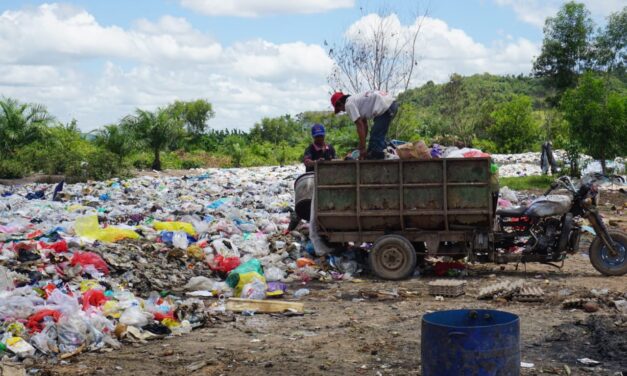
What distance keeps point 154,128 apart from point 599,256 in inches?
942

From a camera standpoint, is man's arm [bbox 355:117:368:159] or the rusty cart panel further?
man's arm [bbox 355:117:368:159]

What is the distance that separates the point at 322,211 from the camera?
8938 millimetres

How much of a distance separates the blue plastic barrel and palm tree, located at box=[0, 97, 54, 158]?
91.4ft

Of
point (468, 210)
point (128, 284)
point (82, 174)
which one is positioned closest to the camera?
point (128, 284)

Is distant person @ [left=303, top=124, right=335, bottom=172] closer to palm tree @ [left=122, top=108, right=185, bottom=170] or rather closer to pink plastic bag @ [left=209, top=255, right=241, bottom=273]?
pink plastic bag @ [left=209, top=255, right=241, bottom=273]

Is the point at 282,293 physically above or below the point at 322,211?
below

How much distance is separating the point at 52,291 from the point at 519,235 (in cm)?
511

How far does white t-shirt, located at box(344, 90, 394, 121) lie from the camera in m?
9.05

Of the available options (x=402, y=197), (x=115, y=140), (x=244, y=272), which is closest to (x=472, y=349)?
(x=244, y=272)

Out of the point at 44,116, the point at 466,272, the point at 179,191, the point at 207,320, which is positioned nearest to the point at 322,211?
the point at 466,272

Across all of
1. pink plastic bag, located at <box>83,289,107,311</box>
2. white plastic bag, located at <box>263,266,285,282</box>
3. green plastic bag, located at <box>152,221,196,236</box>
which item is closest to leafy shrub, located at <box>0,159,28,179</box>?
green plastic bag, located at <box>152,221,196,236</box>

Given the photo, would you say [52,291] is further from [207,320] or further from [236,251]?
[236,251]

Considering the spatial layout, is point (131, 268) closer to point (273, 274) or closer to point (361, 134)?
point (273, 274)

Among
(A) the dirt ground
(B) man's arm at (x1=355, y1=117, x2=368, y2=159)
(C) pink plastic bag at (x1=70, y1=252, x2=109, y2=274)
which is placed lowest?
(A) the dirt ground
